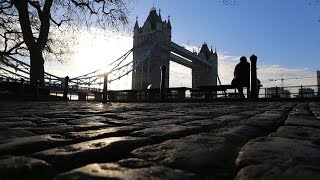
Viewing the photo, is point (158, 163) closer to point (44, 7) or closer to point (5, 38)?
point (44, 7)

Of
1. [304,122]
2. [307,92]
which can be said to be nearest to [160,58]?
[307,92]

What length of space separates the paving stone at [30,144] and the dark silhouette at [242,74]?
10253mm

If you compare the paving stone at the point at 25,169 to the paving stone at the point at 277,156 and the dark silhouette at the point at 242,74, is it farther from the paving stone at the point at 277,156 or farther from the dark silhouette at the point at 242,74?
the dark silhouette at the point at 242,74

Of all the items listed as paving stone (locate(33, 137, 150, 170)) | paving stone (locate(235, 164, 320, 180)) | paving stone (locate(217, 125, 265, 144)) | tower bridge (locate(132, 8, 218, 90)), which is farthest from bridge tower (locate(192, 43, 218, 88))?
paving stone (locate(235, 164, 320, 180))

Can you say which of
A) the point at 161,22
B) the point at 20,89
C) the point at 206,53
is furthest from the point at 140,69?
the point at 20,89

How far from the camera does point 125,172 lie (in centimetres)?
100

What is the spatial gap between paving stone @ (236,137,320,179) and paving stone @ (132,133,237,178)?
6cm

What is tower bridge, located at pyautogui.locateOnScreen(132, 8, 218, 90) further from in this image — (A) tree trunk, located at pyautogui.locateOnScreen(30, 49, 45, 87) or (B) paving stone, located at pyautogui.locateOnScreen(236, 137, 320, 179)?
(B) paving stone, located at pyautogui.locateOnScreen(236, 137, 320, 179)

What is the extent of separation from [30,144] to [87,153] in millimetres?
351

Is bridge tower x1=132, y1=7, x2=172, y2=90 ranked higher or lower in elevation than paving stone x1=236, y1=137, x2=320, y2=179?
higher

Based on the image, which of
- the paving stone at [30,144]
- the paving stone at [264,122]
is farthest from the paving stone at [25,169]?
the paving stone at [264,122]

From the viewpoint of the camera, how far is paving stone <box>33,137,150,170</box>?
1.15m

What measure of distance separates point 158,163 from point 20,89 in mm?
14145

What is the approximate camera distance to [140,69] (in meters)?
60.2
